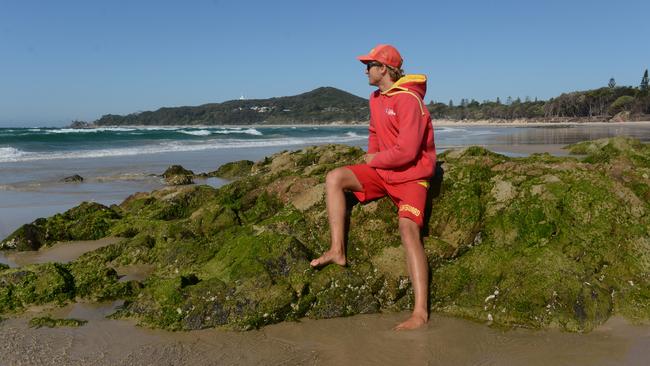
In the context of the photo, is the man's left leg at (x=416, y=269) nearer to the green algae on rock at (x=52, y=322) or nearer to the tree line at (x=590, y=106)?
the green algae on rock at (x=52, y=322)

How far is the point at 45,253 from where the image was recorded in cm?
721

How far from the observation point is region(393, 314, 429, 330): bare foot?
14.1 feet

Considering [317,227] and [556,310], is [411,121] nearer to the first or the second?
[317,227]

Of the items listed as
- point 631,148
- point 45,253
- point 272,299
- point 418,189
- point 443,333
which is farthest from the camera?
point 631,148

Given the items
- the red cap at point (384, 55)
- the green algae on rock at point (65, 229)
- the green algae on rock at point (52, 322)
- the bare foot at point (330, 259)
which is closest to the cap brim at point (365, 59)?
the red cap at point (384, 55)

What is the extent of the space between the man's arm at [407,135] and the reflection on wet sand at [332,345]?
144cm

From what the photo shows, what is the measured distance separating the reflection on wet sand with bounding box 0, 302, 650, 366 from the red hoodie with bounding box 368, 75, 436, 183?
1.37 metres

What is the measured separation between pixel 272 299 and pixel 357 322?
2.52ft

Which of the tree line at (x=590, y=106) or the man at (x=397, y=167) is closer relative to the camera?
the man at (x=397, y=167)

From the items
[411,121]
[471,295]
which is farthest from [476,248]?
[411,121]

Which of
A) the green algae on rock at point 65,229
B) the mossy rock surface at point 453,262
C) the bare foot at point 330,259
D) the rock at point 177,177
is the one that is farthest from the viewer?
the rock at point 177,177

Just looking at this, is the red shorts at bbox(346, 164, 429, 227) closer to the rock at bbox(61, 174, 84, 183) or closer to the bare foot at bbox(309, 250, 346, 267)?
the bare foot at bbox(309, 250, 346, 267)

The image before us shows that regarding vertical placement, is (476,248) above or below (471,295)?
above

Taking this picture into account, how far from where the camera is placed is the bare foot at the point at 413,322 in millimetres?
4293
